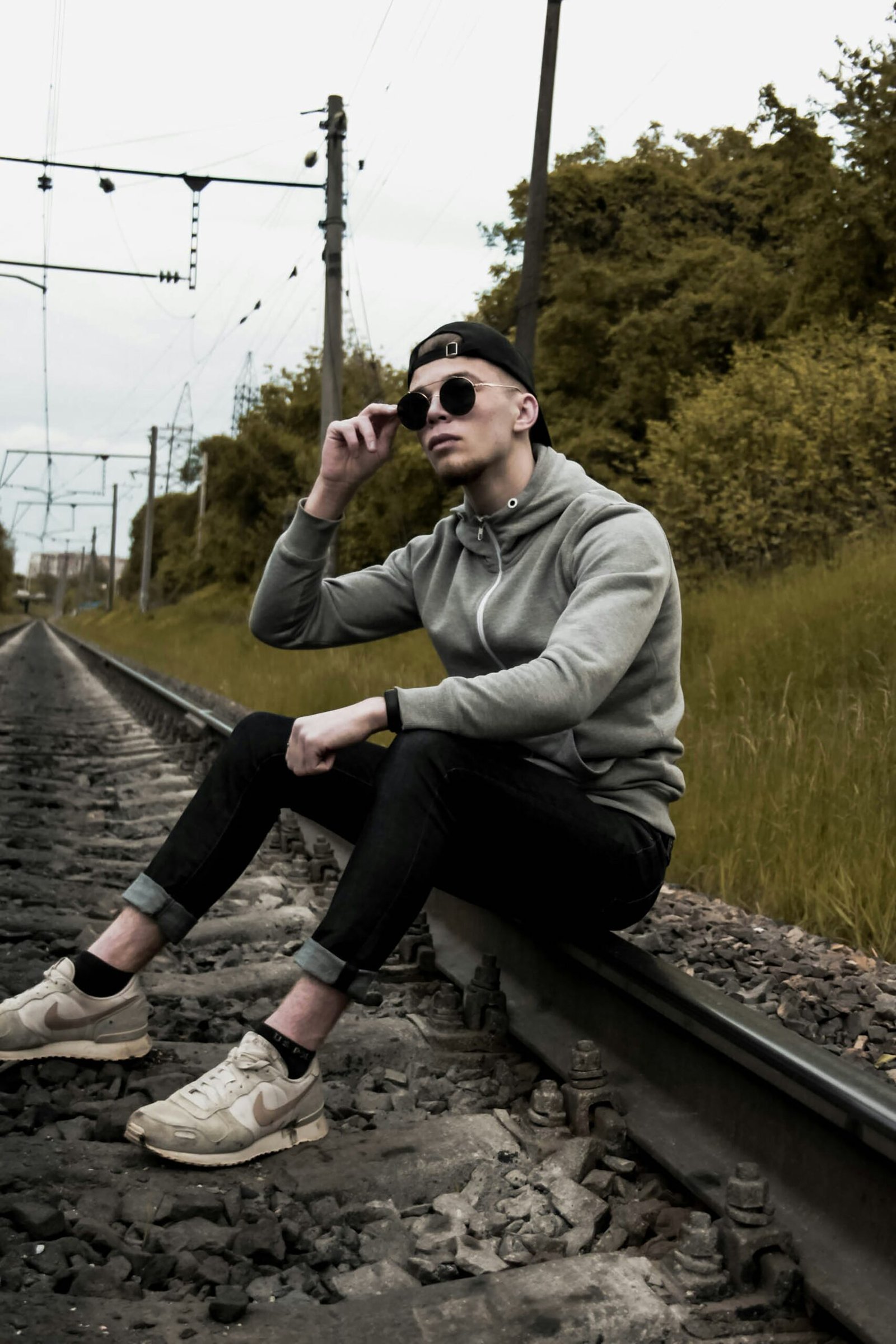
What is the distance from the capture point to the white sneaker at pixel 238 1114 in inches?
87.2

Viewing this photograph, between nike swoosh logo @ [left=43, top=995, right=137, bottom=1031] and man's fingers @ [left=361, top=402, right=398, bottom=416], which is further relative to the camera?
man's fingers @ [left=361, top=402, right=398, bottom=416]

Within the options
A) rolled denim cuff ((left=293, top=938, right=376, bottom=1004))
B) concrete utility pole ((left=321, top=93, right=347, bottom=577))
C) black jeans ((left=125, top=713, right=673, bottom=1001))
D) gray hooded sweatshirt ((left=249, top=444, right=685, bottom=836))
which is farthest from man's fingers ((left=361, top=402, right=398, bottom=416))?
concrete utility pole ((left=321, top=93, right=347, bottom=577))

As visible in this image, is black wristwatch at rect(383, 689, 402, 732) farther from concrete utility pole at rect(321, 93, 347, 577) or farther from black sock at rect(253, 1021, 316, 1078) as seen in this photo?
concrete utility pole at rect(321, 93, 347, 577)

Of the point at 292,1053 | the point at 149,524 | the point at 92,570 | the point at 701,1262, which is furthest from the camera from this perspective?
the point at 92,570

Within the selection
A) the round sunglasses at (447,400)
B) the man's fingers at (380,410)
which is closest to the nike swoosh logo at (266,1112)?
the round sunglasses at (447,400)

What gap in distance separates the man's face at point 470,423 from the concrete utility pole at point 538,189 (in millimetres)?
11172

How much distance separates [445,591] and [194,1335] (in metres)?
→ 1.78

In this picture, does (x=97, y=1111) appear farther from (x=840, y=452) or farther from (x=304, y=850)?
(x=840, y=452)

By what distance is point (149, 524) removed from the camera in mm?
43500

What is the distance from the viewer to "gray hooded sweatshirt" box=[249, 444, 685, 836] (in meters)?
2.46

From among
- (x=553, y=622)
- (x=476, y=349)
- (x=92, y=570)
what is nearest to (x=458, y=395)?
(x=476, y=349)

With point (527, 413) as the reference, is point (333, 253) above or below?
above

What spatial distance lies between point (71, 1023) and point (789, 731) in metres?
3.10

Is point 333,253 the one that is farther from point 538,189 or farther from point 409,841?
point 409,841
